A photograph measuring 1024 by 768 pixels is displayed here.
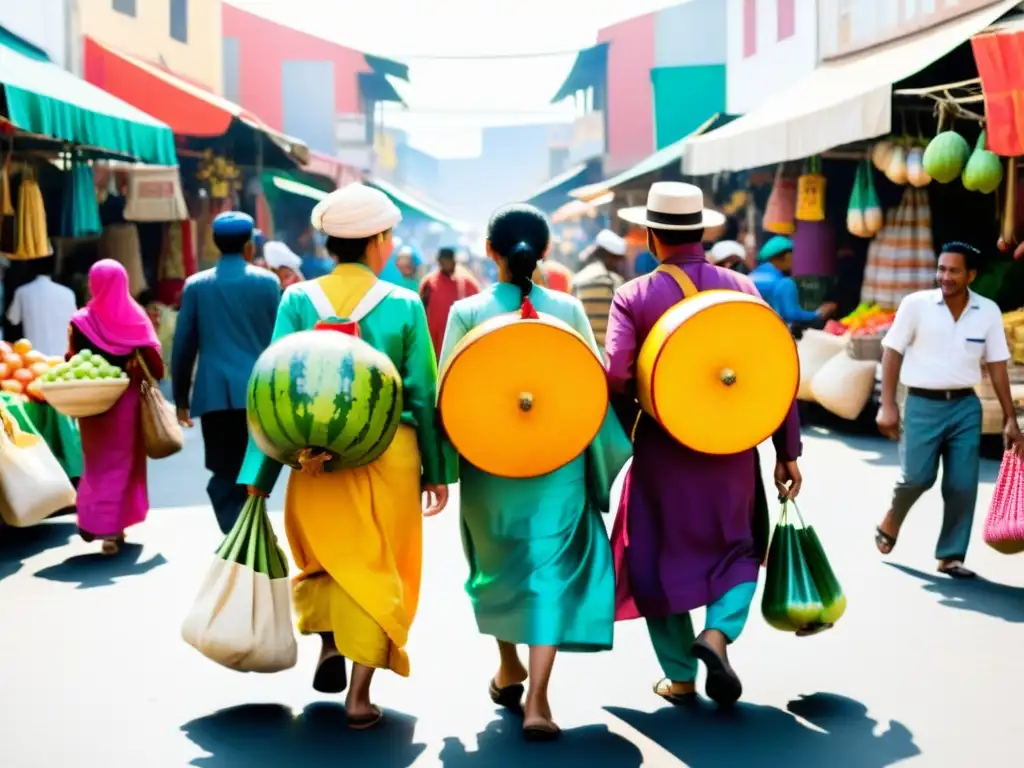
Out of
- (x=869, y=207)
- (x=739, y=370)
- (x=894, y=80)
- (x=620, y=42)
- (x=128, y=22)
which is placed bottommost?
(x=739, y=370)

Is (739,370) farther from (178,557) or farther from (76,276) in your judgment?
(76,276)

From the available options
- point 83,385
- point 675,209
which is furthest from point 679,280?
point 83,385

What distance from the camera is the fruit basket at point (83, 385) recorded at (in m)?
7.48

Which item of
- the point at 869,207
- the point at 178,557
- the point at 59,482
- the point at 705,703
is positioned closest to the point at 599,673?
the point at 705,703

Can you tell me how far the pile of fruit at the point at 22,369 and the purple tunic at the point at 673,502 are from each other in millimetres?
4613

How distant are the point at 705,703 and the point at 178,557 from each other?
3.67m

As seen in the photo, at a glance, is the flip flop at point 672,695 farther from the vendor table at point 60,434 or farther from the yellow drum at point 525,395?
the vendor table at point 60,434

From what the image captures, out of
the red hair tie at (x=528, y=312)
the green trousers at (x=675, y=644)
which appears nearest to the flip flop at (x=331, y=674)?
the green trousers at (x=675, y=644)

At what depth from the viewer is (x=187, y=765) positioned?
14.2ft

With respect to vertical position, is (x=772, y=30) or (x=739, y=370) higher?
(x=772, y=30)

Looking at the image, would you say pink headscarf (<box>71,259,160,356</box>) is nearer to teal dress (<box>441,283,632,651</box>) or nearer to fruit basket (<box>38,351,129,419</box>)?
fruit basket (<box>38,351,129,419</box>)

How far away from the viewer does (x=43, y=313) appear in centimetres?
1173

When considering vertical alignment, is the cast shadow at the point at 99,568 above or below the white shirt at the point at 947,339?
below

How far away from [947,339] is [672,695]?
282 cm
